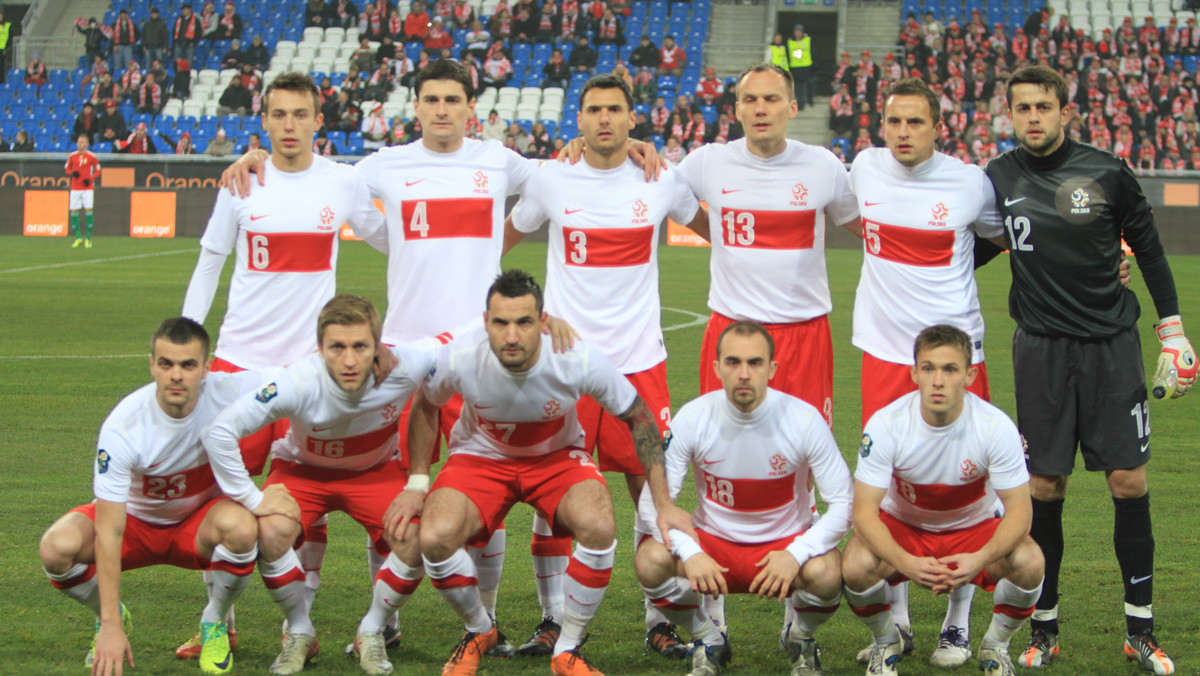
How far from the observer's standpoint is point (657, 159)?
544cm

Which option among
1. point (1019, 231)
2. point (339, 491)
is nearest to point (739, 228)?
point (1019, 231)

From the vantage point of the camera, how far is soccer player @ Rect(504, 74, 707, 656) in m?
5.18

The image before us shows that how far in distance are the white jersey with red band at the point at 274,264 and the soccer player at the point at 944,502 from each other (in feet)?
7.93

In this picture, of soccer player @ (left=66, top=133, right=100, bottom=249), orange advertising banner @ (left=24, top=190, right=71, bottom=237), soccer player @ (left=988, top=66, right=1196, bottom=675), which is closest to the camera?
soccer player @ (left=988, top=66, right=1196, bottom=675)

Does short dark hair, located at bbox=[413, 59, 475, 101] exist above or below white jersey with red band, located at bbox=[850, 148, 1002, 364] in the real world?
above

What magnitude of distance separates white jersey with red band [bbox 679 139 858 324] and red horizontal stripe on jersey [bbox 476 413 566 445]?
3.46 ft

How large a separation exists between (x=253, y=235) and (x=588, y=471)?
5.78 feet

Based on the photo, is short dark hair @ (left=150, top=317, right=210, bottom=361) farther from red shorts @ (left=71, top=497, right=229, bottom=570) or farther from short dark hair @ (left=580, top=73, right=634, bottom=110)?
short dark hair @ (left=580, top=73, right=634, bottom=110)

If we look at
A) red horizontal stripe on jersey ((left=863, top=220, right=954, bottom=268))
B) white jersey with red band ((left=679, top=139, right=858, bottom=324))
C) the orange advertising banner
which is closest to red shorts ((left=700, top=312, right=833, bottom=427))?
white jersey with red band ((left=679, top=139, right=858, bottom=324))

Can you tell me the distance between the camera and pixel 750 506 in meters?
4.64

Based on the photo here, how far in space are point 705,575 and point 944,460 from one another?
1001 millimetres

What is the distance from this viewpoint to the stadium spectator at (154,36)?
102 ft

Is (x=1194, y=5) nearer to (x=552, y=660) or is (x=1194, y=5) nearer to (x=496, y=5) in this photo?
(x=496, y=5)

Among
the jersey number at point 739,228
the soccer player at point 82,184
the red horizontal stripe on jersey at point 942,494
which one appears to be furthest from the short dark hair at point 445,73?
the soccer player at point 82,184
